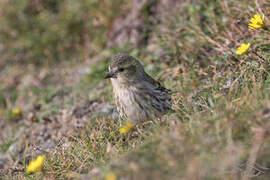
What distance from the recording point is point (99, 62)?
289 inches

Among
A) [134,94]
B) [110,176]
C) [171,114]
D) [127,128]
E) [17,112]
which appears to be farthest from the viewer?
[17,112]

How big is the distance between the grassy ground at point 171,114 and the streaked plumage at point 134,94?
19cm

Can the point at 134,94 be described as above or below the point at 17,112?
above

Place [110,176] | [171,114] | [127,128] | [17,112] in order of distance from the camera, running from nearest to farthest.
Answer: [110,176] < [171,114] < [127,128] < [17,112]

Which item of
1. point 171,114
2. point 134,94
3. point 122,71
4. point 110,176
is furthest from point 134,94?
point 110,176

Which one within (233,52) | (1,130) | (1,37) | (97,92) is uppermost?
(1,37)

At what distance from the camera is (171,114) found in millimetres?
3945

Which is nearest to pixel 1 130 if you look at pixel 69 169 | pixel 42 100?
pixel 42 100

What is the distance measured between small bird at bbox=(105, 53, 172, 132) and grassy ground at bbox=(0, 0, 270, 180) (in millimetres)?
185

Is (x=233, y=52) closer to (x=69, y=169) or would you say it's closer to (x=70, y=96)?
(x=69, y=169)

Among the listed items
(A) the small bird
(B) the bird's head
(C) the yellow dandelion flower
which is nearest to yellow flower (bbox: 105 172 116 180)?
(A) the small bird

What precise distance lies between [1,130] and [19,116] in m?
0.48

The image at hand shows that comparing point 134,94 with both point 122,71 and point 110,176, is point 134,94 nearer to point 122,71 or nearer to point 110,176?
point 122,71

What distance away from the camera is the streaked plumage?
13.9 feet
